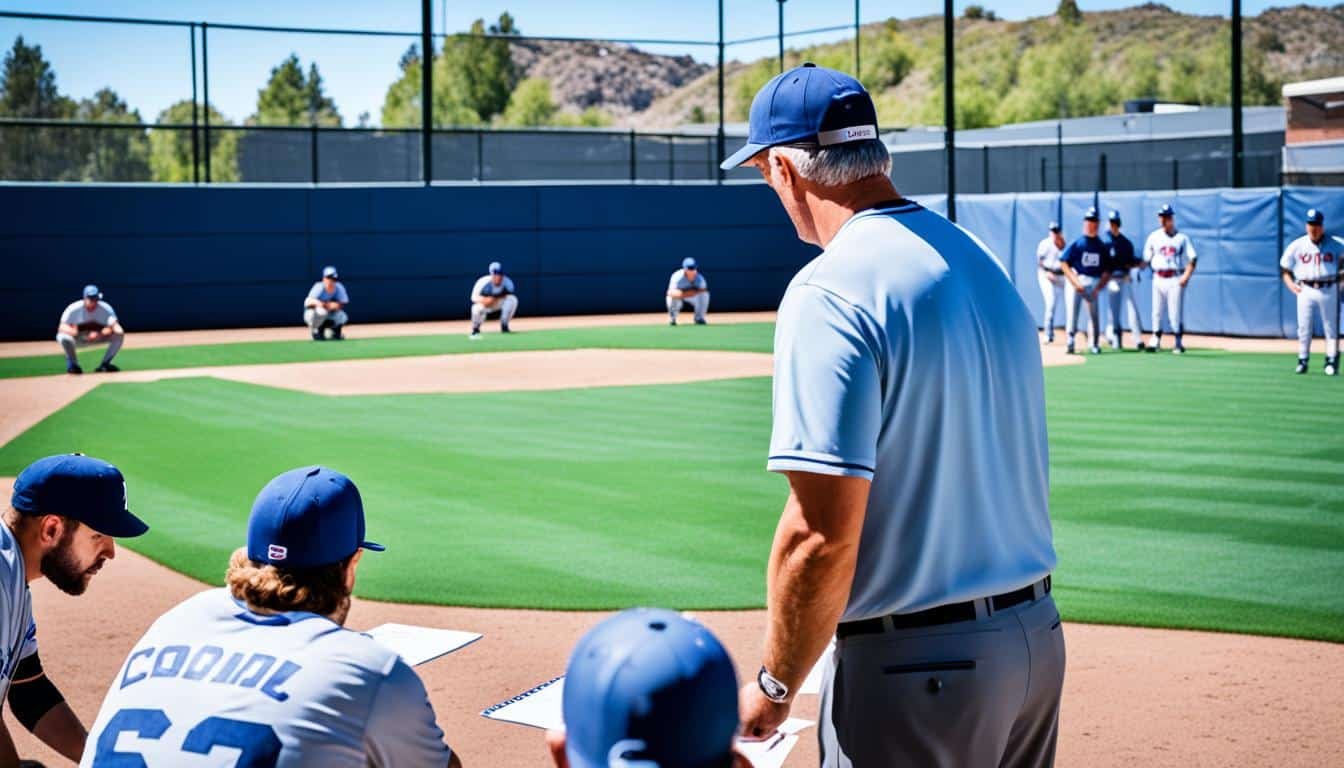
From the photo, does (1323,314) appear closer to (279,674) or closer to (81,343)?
(81,343)

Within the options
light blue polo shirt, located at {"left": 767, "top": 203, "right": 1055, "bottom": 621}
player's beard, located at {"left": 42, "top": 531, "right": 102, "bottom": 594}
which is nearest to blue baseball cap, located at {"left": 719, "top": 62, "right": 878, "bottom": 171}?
light blue polo shirt, located at {"left": 767, "top": 203, "right": 1055, "bottom": 621}

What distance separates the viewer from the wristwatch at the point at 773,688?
121 inches

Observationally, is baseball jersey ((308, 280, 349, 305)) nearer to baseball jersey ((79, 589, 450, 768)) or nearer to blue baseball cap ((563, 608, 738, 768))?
baseball jersey ((79, 589, 450, 768))

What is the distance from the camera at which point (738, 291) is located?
123 ft

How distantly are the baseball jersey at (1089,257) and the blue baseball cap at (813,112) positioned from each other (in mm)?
21302

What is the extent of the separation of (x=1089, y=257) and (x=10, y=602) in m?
21.7

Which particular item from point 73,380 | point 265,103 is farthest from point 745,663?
point 265,103

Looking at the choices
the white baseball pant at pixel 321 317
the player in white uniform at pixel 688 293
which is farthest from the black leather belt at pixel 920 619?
the player in white uniform at pixel 688 293

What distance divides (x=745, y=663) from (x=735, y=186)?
3154 centimetres

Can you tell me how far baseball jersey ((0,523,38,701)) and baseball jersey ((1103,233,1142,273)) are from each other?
2148 cm

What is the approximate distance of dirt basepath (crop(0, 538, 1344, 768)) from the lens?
596 centimetres

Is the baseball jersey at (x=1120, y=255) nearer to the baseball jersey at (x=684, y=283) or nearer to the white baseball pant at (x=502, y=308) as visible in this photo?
the baseball jersey at (x=684, y=283)

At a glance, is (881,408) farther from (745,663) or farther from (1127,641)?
(1127,641)

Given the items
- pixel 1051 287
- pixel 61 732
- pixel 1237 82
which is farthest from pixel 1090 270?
pixel 61 732
